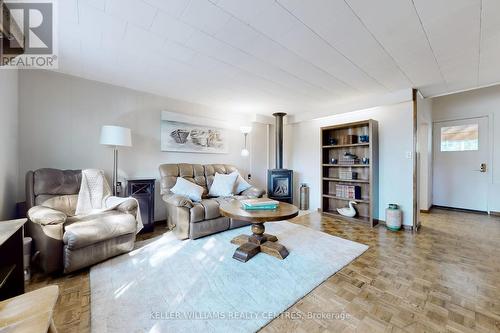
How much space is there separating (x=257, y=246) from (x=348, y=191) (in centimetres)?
239

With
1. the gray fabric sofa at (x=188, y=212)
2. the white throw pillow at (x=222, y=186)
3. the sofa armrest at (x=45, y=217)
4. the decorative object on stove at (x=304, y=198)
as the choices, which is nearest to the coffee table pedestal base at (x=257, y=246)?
the gray fabric sofa at (x=188, y=212)

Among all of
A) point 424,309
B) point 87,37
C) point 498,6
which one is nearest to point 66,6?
point 87,37

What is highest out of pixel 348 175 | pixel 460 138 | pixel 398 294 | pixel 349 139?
pixel 460 138

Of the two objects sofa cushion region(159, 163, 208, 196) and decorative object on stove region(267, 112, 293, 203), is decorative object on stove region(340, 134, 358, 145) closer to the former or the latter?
decorative object on stove region(267, 112, 293, 203)

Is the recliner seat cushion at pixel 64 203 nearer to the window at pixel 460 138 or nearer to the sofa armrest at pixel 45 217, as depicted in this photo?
the sofa armrest at pixel 45 217

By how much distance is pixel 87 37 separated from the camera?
6.26 ft

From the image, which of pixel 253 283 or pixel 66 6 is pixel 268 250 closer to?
pixel 253 283

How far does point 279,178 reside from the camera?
4582mm

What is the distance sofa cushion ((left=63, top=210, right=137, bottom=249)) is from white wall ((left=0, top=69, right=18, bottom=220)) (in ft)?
2.11

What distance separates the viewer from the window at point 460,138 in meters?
4.30

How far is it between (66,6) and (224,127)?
300 centimetres

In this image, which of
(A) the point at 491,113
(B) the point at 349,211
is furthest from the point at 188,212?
(A) the point at 491,113

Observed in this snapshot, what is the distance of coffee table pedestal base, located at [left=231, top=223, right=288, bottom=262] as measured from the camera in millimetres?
2241

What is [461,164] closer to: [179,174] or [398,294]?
[398,294]
